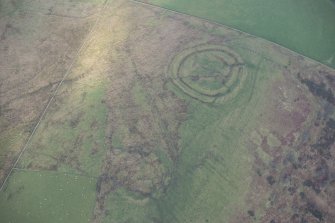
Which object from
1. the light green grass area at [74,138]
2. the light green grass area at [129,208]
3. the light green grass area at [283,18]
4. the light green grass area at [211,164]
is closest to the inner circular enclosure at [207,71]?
the light green grass area at [211,164]

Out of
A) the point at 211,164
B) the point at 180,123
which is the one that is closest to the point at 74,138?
the point at 180,123

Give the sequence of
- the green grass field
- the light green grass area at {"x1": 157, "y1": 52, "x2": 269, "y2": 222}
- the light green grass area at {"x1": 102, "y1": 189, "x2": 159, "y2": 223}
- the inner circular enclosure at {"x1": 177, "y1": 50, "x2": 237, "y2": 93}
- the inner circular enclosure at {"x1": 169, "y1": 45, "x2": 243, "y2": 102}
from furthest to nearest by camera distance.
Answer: the inner circular enclosure at {"x1": 177, "y1": 50, "x2": 237, "y2": 93} < the inner circular enclosure at {"x1": 169, "y1": 45, "x2": 243, "y2": 102} < the green grass field < the light green grass area at {"x1": 157, "y1": 52, "x2": 269, "y2": 222} < the light green grass area at {"x1": 102, "y1": 189, "x2": 159, "y2": 223}

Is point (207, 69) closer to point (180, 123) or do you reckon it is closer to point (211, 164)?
point (180, 123)

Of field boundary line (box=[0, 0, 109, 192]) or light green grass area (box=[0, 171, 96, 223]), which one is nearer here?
light green grass area (box=[0, 171, 96, 223])

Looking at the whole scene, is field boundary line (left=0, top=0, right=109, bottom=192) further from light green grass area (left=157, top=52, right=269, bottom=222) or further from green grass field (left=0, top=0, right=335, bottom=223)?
light green grass area (left=157, top=52, right=269, bottom=222)

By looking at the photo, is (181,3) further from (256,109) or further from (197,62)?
(256,109)

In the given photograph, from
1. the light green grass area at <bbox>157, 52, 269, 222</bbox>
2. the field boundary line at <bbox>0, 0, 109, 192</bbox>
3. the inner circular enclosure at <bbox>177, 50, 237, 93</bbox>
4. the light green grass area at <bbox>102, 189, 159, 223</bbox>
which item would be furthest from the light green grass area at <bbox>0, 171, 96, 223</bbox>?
the inner circular enclosure at <bbox>177, 50, 237, 93</bbox>

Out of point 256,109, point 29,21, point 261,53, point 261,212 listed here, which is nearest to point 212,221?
point 261,212
